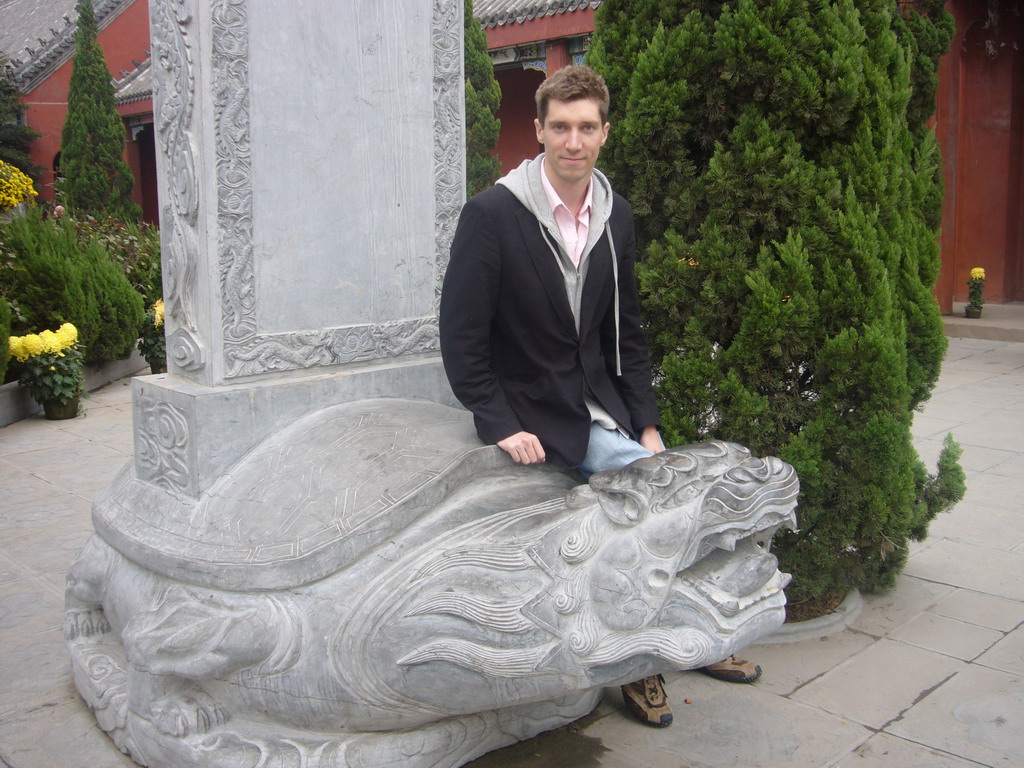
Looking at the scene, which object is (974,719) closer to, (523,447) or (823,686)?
(823,686)

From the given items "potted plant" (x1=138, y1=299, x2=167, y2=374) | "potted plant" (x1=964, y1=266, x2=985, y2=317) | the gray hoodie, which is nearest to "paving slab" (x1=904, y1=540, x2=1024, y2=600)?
the gray hoodie

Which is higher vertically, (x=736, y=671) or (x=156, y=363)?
(x=156, y=363)

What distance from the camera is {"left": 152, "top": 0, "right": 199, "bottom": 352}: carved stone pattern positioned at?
2.75m

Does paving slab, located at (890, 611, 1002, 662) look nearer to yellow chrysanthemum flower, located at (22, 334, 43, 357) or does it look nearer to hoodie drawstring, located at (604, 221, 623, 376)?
hoodie drawstring, located at (604, 221, 623, 376)

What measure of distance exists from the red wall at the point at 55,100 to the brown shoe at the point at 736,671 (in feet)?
66.7

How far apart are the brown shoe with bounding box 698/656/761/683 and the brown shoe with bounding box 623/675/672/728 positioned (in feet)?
1.10

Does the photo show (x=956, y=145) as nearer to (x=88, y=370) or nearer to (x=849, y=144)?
(x=849, y=144)

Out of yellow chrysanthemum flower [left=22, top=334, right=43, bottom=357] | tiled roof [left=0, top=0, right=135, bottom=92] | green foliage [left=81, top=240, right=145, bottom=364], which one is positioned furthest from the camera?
tiled roof [left=0, top=0, right=135, bottom=92]

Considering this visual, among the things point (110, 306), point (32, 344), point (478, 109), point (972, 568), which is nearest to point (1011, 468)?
point (972, 568)

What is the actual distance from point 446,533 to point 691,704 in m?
1.20

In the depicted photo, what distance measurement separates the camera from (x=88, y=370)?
8.88m

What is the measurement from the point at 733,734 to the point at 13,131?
22258 millimetres

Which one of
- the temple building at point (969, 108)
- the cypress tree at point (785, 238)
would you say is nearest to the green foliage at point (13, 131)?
the temple building at point (969, 108)

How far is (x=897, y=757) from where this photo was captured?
9.05ft
